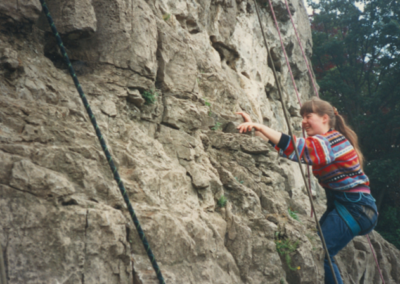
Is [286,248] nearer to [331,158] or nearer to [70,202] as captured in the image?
[331,158]

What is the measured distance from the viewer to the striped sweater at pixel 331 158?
3.58 meters

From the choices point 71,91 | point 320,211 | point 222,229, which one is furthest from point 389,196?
point 71,91

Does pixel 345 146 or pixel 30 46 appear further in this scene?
pixel 30 46

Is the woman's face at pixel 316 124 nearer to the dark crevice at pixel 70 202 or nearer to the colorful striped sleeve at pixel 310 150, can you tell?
the colorful striped sleeve at pixel 310 150

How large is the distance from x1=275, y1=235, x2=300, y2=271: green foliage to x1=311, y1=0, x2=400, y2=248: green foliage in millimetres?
13703

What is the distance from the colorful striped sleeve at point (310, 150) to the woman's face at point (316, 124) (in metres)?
0.40

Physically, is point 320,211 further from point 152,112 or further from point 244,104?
point 152,112

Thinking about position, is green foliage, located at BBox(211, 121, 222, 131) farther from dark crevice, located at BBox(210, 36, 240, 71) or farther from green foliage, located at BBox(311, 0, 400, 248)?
green foliage, located at BBox(311, 0, 400, 248)

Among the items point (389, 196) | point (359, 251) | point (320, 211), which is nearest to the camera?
point (359, 251)

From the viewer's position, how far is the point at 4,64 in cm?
350

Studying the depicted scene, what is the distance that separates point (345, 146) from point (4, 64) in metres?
3.41

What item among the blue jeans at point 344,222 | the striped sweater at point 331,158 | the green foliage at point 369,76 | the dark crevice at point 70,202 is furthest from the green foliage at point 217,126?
the green foliage at point 369,76

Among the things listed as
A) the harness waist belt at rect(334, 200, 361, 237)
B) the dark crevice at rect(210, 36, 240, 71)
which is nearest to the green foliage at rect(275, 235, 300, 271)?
the harness waist belt at rect(334, 200, 361, 237)

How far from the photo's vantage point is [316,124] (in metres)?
4.01
